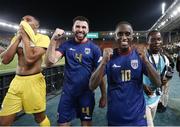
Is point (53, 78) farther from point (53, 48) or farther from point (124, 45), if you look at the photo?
point (124, 45)

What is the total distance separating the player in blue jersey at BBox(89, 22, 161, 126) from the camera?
8.40 feet

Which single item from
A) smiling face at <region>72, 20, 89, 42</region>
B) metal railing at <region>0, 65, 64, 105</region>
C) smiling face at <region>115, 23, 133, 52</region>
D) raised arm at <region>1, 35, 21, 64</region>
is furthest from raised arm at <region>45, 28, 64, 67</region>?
metal railing at <region>0, 65, 64, 105</region>

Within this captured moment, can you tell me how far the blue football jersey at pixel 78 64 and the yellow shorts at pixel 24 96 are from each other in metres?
0.45

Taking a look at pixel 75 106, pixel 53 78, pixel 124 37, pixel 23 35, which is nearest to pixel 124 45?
pixel 124 37

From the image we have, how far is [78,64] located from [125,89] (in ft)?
3.31

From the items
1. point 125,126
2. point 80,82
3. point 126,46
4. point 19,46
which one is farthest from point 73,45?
point 125,126

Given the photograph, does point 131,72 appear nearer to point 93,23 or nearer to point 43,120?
point 43,120

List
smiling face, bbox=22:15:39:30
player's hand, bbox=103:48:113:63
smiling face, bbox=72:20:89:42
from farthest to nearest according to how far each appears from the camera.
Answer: smiling face, bbox=22:15:39:30 < smiling face, bbox=72:20:89:42 < player's hand, bbox=103:48:113:63

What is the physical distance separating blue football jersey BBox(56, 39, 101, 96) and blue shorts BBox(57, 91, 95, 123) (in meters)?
0.09

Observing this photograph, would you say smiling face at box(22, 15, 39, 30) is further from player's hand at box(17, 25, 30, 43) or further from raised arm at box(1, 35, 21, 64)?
raised arm at box(1, 35, 21, 64)

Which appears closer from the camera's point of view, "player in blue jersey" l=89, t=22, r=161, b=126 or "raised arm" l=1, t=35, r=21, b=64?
"player in blue jersey" l=89, t=22, r=161, b=126

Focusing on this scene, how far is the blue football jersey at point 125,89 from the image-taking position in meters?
2.57

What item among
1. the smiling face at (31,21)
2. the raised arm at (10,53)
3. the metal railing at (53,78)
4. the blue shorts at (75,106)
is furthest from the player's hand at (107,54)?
the metal railing at (53,78)

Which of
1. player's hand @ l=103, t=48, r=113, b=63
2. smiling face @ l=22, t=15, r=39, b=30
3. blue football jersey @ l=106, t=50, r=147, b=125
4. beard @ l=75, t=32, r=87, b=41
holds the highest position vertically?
smiling face @ l=22, t=15, r=39, b=30
